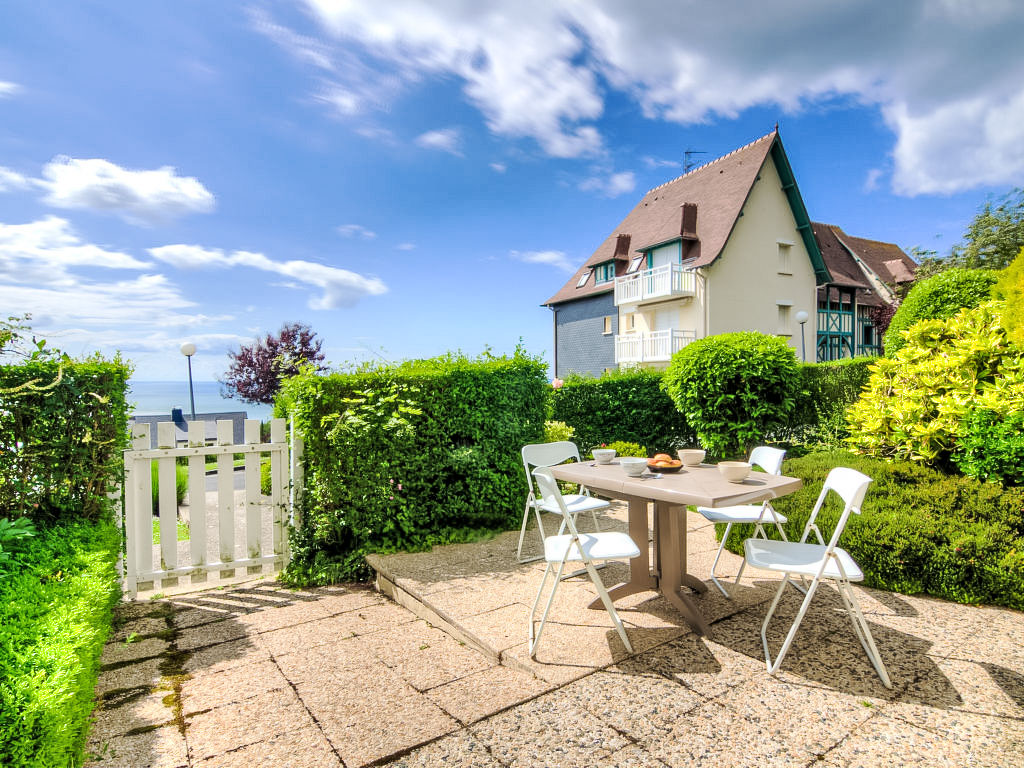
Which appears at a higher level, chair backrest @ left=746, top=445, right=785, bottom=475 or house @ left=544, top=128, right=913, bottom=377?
house @ left=544, top=128, right=913, bottom=377

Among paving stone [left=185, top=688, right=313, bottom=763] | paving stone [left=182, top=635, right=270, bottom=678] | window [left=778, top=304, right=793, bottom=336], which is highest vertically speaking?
window [left=778, top=304, right=793, bottom=336]

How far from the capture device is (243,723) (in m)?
2.32

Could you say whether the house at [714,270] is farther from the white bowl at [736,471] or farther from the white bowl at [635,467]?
the white bowl at [736,471]

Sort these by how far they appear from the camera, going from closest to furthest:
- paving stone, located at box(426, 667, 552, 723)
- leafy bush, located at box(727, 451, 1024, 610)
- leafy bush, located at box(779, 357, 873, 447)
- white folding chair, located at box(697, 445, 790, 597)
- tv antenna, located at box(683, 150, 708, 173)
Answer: paving stone, located at box(426, 667, 552, 723) < leafy bush, located at box(727, 451, 1024, 610) < white folding chair, located at box(697, 445, 790, 597) < leafy bush, located at box(779, 357, 873, 447) < tv antenna, located at box(683, 150, 708, 173)

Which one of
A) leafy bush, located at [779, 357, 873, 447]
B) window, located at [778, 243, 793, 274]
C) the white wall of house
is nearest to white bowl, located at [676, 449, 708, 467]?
leafy bush, located at [779, 357, 873, 447]

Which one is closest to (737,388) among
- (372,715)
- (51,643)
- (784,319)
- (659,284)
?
(372,715)

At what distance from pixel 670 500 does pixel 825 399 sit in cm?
636

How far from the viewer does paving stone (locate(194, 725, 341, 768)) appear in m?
2.02

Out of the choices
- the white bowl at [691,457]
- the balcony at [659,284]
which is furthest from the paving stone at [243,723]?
the balcony at [659,284]

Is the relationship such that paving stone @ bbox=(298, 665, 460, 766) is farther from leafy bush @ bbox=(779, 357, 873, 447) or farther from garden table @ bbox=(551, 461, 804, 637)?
leafy bush @ bbox=(779, 357, 873, 447)

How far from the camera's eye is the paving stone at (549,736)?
6.49 ft

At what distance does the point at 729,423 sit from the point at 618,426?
1627 mm

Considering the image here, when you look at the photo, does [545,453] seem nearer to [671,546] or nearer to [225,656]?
[671,546]

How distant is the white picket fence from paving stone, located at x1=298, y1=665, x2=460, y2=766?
6.12 ft
